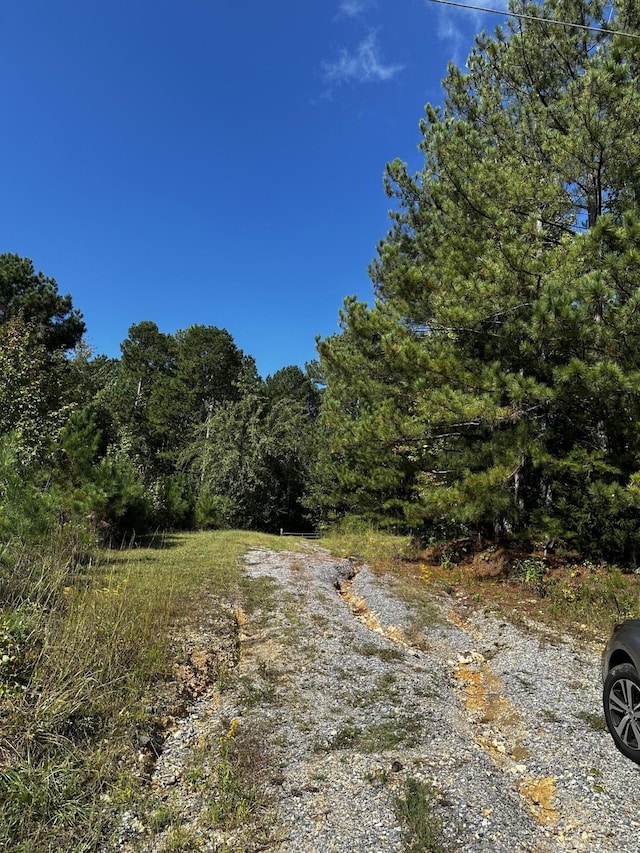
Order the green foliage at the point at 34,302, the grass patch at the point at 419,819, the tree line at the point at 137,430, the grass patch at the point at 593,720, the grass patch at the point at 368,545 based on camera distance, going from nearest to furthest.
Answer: the grass patch at the point at 419,819, the grass patch at the point at 593,720, the tree line at the point at 137,430, the grass patch at the point at 368,545, the green foliage at the point at 34,302

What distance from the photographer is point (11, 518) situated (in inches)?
215

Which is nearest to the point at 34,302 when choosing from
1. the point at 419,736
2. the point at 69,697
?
the point at 69,697

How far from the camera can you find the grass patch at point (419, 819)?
8.70 feet

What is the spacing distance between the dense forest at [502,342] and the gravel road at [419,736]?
2790mm

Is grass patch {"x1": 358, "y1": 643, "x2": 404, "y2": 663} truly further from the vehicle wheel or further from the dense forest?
the dense forest

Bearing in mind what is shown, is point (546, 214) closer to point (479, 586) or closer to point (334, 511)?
point (479, 586)

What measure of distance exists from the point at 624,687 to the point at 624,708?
160 millimetres

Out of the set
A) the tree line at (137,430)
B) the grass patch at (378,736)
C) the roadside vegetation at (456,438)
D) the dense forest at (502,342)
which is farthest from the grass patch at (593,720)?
the tree line at (137,430)

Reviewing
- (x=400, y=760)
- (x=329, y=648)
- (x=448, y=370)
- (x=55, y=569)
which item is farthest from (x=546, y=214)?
(x=55, y=569)

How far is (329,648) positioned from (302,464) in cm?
1891

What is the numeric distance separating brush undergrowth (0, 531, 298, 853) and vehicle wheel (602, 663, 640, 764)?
11.0ft

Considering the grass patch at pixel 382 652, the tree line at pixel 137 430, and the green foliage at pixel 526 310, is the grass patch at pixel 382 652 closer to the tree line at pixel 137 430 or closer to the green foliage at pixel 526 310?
the green foliage at pixel 526 310

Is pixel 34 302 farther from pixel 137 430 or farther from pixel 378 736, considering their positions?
A: pixel 378 736

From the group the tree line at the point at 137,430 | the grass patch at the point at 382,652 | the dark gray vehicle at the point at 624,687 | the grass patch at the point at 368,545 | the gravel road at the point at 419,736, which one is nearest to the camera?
the gravel road at the point at 419,736
